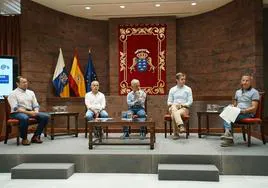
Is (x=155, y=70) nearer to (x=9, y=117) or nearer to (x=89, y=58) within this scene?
(x=89, y=58)

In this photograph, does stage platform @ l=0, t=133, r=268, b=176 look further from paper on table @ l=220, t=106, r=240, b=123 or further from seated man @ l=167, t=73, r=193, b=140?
seated man @ l=167, t=73, r=193, b=140

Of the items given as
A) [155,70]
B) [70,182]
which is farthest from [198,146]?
[155,70]

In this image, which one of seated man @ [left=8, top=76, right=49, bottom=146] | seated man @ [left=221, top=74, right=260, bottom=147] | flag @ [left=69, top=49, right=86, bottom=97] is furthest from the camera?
flag @ [left=69, top=49, right=86, bottom=97]

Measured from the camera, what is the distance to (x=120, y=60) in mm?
9289

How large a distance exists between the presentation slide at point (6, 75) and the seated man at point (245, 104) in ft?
13.6

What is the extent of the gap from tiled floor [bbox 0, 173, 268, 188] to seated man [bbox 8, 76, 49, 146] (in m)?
1.20

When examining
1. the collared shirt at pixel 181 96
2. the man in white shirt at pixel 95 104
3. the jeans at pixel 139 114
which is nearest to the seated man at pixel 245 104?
the collared shirt at pixel 181 96

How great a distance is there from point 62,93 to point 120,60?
180 centimetres

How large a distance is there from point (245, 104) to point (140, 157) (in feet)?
6.33

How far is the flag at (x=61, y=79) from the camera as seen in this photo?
859 cm

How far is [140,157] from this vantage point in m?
4.43

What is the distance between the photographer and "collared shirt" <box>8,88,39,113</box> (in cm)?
553

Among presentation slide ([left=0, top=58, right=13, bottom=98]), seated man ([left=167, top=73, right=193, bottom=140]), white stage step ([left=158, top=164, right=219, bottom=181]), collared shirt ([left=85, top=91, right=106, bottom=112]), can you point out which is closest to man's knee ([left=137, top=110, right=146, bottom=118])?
seated man ([left=167, top=73, right=193, bottom=140])

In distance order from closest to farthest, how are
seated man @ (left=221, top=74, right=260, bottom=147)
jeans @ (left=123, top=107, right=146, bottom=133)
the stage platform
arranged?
the stage platform, seated man @ (left=221, top=74, right=260, bottom=147), jeans @ (left=123, top=107, right=146, bottom=133)
